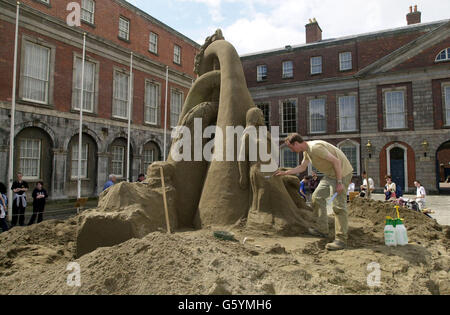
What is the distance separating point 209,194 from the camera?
5227 mm

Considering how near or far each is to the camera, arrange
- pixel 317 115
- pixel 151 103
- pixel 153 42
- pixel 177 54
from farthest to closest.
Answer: pixel 317 115
pixel 177 54
pixel 153 42
pixel 151 103

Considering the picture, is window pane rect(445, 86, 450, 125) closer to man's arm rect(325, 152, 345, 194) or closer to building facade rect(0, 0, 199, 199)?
building facade rect(0, 0, 199, 199)

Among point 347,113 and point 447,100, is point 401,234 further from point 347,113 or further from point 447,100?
point 347,113

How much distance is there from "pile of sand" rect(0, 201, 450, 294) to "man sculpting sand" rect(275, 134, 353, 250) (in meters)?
0.30

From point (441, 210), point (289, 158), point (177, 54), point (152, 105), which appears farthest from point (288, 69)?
point (441, 210)

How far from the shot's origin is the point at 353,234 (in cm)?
475

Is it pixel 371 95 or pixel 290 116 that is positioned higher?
pixel 371 95

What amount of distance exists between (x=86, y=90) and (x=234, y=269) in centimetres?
1511

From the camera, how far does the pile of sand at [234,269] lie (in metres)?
2.59

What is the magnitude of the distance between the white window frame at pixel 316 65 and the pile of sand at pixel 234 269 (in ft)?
69.6

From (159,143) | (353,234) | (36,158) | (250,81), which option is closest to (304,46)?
(250,81)

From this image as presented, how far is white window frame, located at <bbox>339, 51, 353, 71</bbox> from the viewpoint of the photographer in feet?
73.6

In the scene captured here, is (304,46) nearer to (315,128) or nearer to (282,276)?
(315,128)

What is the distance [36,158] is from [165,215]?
10.8 metres
